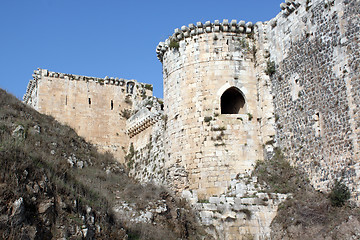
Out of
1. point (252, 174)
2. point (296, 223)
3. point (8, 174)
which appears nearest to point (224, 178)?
point (252, 174)

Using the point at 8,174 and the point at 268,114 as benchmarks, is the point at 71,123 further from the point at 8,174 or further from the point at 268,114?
the point at 8,174

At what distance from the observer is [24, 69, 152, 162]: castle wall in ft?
81.6

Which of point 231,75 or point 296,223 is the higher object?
point 231,75

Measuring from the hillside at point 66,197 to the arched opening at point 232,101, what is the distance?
488cm

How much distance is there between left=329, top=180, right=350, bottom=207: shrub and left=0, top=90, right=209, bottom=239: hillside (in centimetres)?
404

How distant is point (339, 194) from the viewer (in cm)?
1410

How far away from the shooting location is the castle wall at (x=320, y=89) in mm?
14234

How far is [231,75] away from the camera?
18.5 meters

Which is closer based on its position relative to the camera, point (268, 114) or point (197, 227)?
point (197, 227)

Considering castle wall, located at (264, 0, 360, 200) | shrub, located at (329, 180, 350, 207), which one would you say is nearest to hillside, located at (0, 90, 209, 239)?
shrub, located at (329, 180, 350, 207)

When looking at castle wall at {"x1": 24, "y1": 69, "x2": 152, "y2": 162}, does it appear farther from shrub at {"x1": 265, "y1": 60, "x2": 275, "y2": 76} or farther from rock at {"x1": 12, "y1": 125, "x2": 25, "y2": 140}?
shrub at {"x1": 265, "y1": 60, "x2": 275, "y2": 76}

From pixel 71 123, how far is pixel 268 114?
11018 mm

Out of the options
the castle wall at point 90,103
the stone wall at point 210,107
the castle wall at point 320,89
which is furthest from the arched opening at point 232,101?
the castle wall at point 90,103

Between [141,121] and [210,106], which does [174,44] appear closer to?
[210,106]
